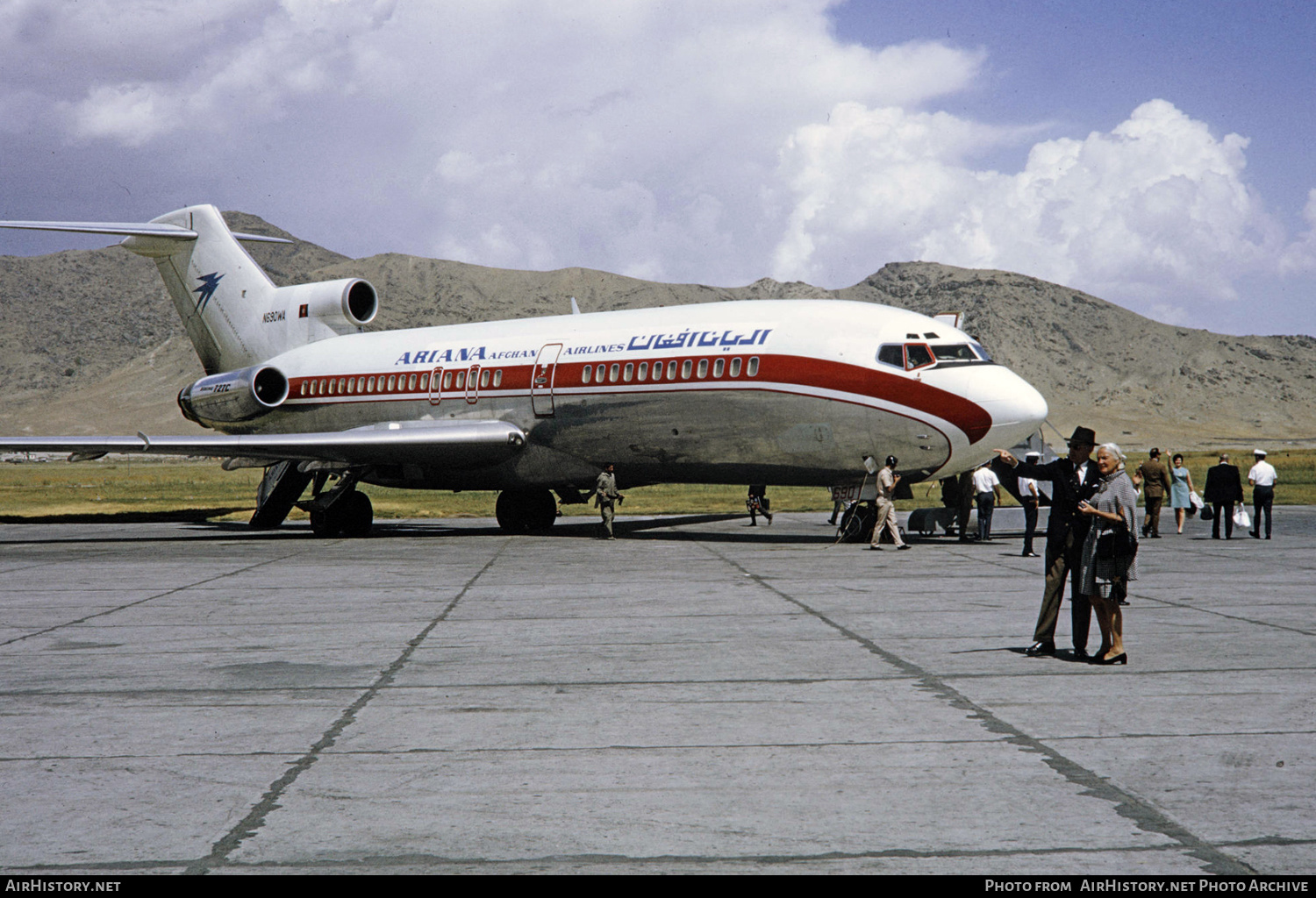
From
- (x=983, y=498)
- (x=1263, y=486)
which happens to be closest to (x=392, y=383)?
(x=983, y=498)

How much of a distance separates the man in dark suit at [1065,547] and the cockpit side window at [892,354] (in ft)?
34.4

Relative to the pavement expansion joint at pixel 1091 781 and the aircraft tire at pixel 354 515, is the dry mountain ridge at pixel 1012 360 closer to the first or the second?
the aircraft tire at pixel 354 515

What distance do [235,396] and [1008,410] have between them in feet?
63.8

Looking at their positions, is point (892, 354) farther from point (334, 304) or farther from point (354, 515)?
point (334, 304)

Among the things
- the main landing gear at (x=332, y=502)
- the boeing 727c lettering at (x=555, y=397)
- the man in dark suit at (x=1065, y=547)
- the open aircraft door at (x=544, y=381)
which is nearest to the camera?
the man in dark suit at (x=1065, y=547)

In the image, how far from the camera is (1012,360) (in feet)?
559

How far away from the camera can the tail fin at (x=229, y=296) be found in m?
30.2

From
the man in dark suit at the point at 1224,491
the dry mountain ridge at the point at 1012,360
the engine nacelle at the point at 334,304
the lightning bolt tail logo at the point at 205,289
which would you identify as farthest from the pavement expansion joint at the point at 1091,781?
the dry mountain ridge at the point at 1012,360

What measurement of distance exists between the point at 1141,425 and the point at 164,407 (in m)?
130

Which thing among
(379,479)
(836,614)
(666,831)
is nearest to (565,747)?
(666,831)

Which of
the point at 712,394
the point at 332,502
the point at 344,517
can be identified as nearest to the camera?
the point at 712,394

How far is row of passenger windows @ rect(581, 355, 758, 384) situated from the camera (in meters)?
21.1

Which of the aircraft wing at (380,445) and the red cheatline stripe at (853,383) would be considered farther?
the aircraft wing at (380,445)

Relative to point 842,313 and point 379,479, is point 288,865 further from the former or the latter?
point 379,479
